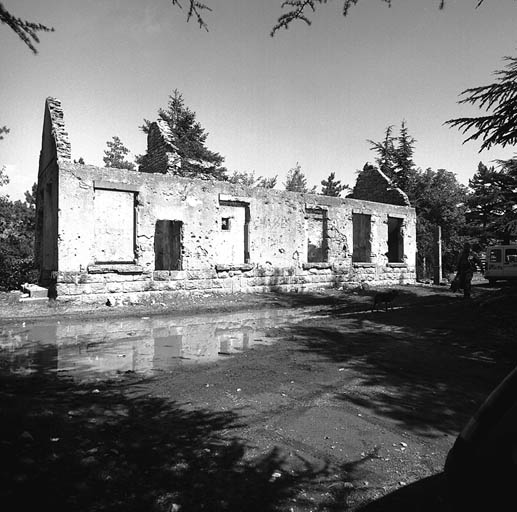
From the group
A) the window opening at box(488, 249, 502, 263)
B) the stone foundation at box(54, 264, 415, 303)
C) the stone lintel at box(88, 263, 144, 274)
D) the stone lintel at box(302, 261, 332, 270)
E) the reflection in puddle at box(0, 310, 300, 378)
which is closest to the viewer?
the reflection in puddle at box(0, 310, 300, 378)

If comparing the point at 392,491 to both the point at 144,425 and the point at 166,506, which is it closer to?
the point at 166,506

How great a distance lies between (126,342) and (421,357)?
17.3 ft

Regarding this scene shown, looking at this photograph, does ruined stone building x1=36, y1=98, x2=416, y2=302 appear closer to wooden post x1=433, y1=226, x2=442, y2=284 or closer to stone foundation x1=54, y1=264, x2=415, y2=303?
stone foundation x1=54, y1=264, x2=415, y2=303

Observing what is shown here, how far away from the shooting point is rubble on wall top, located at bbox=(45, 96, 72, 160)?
1245 cm

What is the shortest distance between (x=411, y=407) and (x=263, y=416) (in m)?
1.60

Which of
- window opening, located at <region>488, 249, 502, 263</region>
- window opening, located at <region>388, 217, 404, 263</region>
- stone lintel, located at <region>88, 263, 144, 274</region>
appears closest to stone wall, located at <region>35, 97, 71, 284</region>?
stone lintel, located at <region>88, 263, 144, 274</region>

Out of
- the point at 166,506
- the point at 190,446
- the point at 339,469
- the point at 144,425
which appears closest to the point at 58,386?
the point at 144,425

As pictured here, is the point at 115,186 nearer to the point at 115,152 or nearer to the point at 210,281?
the point at 210,281

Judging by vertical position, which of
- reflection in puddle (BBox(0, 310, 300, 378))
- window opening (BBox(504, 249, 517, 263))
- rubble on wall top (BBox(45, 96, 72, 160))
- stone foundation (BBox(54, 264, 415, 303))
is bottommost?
reflection in puddle (BBox(0, 310, 300, 378))

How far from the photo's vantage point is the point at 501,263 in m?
22.8

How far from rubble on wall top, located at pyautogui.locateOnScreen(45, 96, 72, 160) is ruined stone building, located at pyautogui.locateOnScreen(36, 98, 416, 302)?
3 cm

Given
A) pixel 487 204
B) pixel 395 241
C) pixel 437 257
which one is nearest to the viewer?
pixel 437 257

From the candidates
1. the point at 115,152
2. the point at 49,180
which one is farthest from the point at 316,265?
the point at 115,152

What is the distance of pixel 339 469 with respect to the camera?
2.87 m
